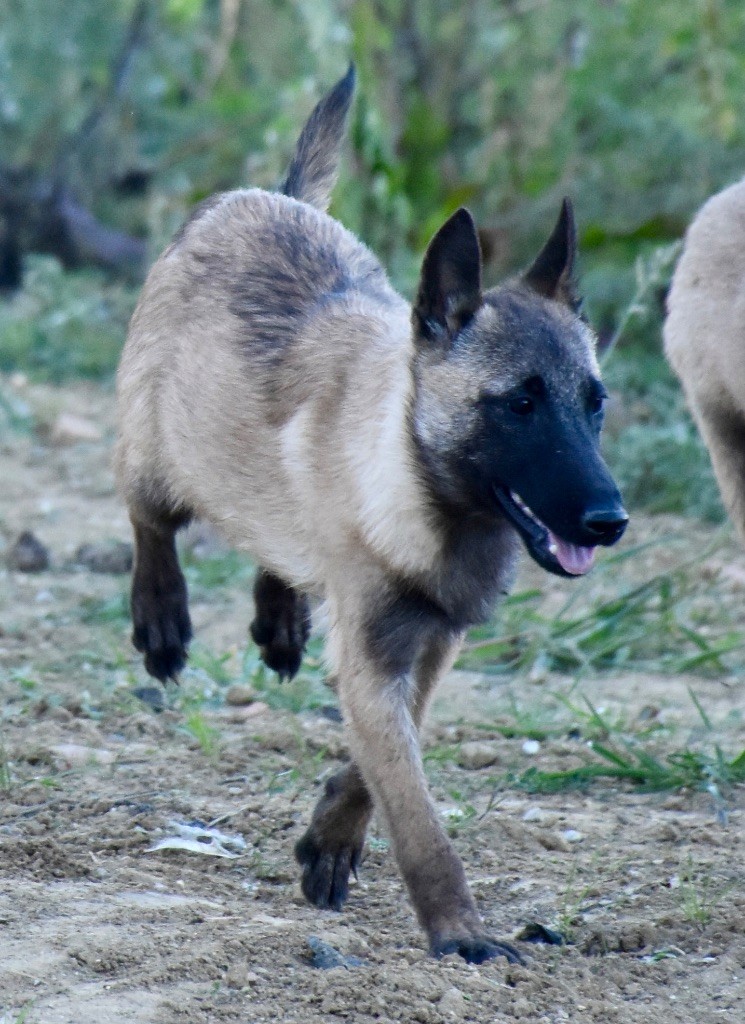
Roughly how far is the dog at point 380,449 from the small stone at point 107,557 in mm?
1864

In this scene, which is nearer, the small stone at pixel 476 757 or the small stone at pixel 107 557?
the small stone at pixel 476 757

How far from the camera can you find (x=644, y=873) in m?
4.06

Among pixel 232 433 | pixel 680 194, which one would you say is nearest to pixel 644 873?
pixel 232 433

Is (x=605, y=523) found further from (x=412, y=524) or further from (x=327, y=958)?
(x=327, y=958)

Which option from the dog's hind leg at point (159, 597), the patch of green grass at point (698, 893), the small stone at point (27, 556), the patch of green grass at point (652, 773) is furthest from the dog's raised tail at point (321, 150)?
the patch of green grass at point (698, 893)

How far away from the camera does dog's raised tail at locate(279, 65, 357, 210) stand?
17.0 feet

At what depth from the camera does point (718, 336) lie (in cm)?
535

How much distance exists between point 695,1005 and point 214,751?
1853mm

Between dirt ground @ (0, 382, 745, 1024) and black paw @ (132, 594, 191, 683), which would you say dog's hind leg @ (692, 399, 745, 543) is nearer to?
dirt ground @ (0, 382, 745, 1024)

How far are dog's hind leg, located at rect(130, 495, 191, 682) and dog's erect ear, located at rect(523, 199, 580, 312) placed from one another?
1506 millimetres

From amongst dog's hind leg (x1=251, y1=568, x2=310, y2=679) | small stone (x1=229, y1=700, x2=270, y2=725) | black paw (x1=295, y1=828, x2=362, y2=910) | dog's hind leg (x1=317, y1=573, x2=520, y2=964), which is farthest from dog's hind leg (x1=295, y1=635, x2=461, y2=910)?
small stone (x1=229, y1=700, x2=270, y2=725)

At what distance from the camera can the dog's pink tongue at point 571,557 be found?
11.5 ft

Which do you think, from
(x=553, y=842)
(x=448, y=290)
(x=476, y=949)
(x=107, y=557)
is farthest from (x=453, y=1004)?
(x=107, y=557)

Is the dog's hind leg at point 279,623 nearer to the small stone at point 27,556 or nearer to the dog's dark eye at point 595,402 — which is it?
the dog's dark eye at point 595,402
